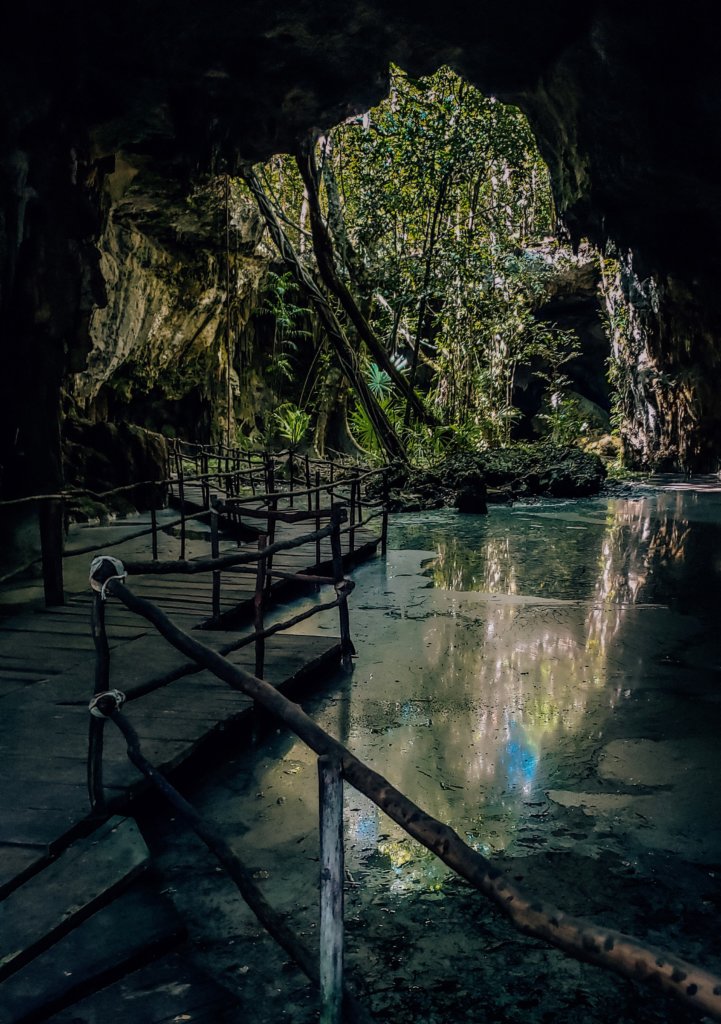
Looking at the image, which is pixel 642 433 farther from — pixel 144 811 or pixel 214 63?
pixel 144 811

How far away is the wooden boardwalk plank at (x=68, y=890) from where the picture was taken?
210 cm

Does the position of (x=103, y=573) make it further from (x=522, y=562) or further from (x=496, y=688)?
(x=522, y=562)

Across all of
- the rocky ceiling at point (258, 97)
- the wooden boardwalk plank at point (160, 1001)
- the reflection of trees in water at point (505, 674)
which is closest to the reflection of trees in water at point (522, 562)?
the reflection of trees in water at point (505, 674)

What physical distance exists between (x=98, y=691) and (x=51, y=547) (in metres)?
3.37

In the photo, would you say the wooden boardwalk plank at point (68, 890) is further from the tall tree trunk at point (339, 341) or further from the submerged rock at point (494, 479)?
the tall tree trunk at point (339, 341)

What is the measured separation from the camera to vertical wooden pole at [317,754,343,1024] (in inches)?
63.6

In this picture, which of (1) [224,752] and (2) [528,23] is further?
(2) [528,23]

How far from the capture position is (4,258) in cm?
596

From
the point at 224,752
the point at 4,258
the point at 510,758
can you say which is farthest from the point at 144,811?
the point at 4,258

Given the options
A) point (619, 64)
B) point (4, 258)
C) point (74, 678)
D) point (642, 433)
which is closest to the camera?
point (74, 678)

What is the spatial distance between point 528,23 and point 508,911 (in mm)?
7647

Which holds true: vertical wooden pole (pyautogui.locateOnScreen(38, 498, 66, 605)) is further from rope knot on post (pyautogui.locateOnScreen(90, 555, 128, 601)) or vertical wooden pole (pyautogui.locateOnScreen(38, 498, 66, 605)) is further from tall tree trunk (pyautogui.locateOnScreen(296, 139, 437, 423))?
tall tree trunk (pyautogui.locateOnScreen(296, 139, 437, 423))

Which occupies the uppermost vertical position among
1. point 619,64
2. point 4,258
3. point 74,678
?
point 619,64

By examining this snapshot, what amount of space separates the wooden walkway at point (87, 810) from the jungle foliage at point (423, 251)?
332 inches
